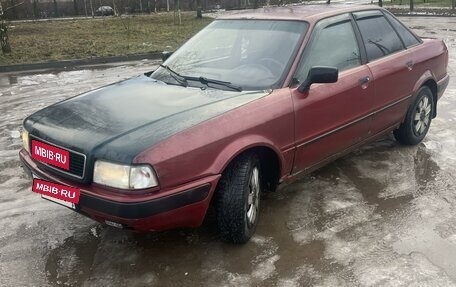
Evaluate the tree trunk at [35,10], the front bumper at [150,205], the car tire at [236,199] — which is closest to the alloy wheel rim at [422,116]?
the car tire at [236,199]

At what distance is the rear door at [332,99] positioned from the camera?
3629mm

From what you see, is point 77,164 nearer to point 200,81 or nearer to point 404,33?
point 200,81

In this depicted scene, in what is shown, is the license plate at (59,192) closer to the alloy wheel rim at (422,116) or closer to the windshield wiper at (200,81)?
the windshield wiper at (200,81)

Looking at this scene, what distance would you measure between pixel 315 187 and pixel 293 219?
65cm

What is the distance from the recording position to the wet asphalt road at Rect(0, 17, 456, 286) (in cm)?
298

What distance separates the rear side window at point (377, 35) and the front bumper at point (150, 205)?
7.54 ft

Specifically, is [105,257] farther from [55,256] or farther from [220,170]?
[220,170]

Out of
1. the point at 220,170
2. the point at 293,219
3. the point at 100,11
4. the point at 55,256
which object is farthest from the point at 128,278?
the point at 100,11

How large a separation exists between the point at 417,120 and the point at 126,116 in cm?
342

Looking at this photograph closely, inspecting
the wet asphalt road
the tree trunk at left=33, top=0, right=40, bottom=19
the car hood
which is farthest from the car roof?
the tree trunk at left=33, top=0, right=40, bottom=19

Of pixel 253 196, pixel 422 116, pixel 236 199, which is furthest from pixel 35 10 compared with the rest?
pixel 236 199

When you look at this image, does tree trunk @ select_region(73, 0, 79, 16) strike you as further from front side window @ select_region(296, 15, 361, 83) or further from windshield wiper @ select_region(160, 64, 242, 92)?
front side window @ select_region(296, 15, 361, 83)

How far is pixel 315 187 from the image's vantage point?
426 centimetres

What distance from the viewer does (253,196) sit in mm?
3383
